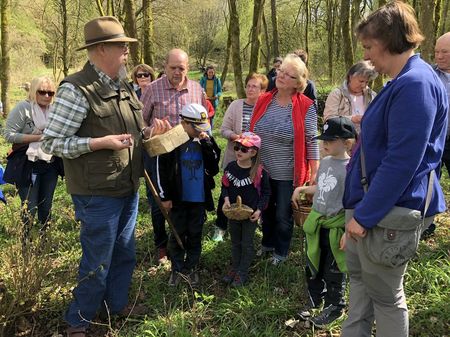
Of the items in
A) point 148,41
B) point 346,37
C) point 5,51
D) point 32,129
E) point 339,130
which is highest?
point 5,51

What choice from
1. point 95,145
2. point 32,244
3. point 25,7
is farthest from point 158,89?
point 25,7

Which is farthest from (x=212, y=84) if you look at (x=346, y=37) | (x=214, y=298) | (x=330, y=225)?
(x=330, y=225)

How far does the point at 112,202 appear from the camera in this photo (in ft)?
9.23

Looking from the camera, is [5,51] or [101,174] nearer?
[101,174]

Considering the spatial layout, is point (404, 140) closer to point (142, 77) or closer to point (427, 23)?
point (142, 77)

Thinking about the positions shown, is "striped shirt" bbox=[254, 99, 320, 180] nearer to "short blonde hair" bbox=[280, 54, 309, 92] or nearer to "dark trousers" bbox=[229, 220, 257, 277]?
"short blonde hair" bbox=[280, 54, 309, 92]

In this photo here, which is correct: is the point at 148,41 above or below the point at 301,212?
above

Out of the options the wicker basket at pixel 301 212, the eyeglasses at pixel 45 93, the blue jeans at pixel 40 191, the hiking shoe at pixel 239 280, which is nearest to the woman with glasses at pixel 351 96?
the wicker basket at pixel 301 212

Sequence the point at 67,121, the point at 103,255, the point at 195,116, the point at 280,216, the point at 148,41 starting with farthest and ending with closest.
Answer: the point at 148,41
the point at 280,216
the point at 195,116
the point at 103,255
the point at 67,121

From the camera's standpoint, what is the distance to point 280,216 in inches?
159

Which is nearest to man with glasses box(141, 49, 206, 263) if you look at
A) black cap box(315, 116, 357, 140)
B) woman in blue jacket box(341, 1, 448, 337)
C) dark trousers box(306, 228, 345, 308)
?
black cap box(315, 116, 357, 140)

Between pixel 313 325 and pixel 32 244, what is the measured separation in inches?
90.3

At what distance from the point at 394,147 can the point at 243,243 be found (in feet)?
6.99

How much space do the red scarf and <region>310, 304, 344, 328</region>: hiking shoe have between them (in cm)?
122
